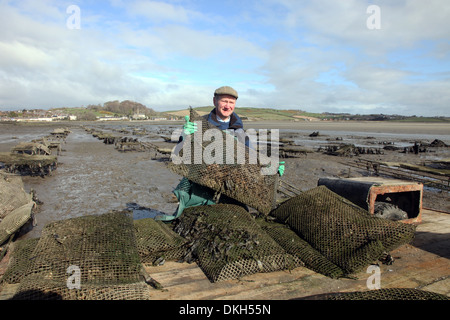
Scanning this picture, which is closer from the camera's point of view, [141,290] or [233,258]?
[141,290]

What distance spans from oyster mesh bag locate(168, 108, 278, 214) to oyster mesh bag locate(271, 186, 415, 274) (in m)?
0.86

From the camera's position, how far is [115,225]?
3.47 m

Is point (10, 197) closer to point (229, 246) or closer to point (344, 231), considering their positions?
point (229, 246)

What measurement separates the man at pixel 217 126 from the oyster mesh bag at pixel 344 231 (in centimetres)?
79

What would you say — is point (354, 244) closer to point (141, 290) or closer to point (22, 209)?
point (141, 290)

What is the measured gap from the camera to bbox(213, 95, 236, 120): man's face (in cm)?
435

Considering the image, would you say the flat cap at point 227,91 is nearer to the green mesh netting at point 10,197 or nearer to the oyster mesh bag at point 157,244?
the oyster mesh bag at point 157,244

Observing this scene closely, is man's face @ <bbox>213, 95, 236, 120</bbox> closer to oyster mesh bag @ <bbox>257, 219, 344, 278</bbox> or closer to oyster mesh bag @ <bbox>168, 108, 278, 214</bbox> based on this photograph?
oyster mesh bag @ <bbox>168, 108, 278, 214</bbox>

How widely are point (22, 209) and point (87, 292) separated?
467cm

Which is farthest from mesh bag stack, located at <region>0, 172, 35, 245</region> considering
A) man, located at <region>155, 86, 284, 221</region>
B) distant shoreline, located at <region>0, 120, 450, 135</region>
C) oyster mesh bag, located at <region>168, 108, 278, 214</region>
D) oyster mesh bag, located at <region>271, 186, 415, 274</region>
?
distant shoreline, located at <region>0, 120, 450, 135</region>

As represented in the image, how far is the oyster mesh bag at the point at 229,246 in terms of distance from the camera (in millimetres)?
3133

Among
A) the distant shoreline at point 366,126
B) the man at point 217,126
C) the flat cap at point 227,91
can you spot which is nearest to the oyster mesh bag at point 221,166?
the man at point 217,126
